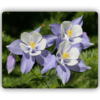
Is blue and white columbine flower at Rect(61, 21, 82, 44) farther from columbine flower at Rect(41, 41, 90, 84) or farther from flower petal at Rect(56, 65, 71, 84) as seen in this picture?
flower petal at Rect(56, 65, 71, 84)

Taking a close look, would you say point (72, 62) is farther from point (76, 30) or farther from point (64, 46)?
point (76, 30)

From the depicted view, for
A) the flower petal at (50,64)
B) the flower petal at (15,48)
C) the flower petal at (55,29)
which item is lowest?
the flower petal at (50,64)

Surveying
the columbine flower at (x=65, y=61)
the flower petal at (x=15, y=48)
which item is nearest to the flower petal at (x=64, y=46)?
the columbine flower at (x=65, y=61)

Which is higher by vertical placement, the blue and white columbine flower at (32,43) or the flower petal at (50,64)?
the blue and white columbine flower at (32,43)

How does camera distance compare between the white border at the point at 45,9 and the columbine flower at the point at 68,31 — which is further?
the white border at the point at 45,9

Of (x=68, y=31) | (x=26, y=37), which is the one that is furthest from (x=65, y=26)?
(x=26, y=37)

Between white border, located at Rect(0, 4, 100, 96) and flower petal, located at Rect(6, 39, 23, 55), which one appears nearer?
flower petal, located at Rect(6, 39, 23, 55)

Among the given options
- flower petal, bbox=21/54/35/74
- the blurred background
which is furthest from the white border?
flower petal, bbox=21/54/35/74

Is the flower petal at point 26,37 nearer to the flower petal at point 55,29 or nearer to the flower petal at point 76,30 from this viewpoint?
the flower petal at point 55,29
